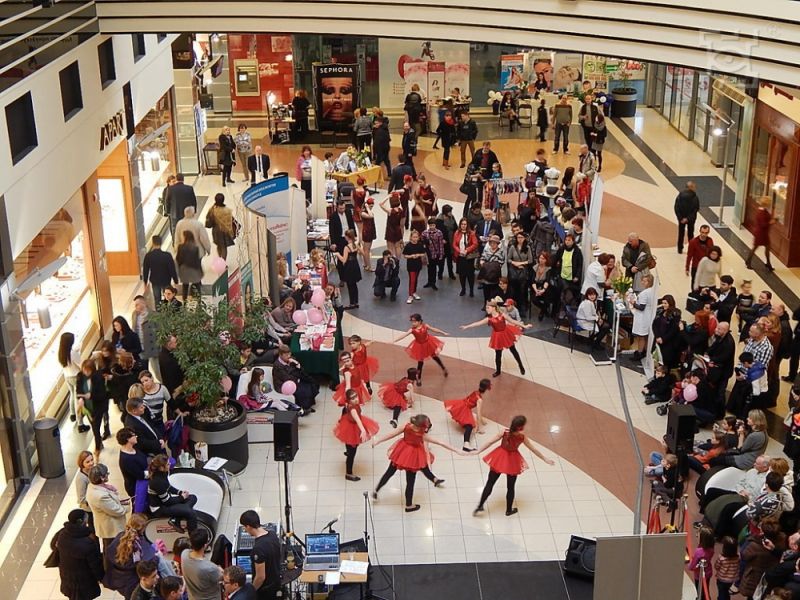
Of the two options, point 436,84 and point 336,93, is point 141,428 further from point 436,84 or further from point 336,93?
point 436,84

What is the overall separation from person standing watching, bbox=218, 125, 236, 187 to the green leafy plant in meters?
11.2

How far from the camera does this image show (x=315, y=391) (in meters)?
14.0

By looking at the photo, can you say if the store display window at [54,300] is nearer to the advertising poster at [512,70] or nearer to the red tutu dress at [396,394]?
the red tutu dress at [396,394]

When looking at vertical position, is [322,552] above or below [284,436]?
below

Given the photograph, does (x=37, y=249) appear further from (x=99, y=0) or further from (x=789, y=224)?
(x=789, y=224)

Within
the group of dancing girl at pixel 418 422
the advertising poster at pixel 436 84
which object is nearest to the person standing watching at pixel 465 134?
the advertising poster at pixel 436 84

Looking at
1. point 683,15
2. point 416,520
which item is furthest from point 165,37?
point 416,520

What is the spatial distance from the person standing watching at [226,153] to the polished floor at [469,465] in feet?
19.4

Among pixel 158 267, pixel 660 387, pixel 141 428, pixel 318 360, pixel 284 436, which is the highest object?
pixel 284 436

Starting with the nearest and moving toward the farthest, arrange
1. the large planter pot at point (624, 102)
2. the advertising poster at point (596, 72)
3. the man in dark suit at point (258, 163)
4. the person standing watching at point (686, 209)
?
the person standing watching at point (686, 209)
the man in dark suit at point (258, 163)
the large planter pot at point (624, 102)
the advertising poster at point (596, 72)

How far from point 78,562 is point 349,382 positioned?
408 cm

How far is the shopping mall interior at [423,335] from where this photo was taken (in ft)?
34.4

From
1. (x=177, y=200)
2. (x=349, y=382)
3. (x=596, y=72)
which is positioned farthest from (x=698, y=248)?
(x=596, y=72)

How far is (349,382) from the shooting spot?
12750mm
